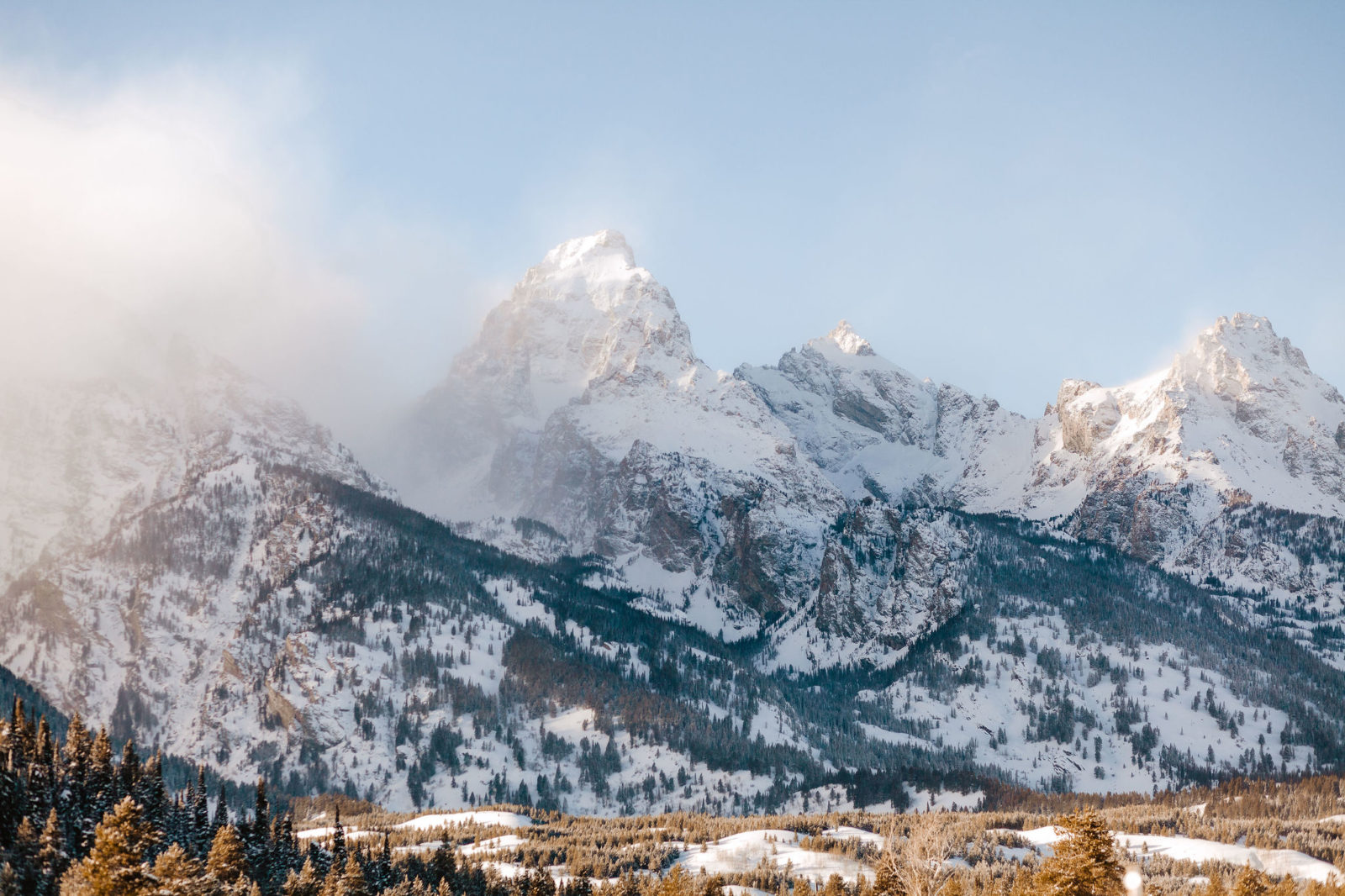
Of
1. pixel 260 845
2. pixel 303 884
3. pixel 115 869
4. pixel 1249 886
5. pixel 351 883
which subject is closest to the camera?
pixel 115 869

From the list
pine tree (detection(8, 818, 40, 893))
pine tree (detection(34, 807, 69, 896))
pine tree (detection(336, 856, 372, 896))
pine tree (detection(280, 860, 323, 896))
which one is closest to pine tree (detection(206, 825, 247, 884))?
pine tree (detection(280, 860, 323, 896))

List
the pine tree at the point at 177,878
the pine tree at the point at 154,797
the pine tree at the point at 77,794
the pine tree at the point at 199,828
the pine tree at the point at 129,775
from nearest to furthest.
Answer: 1. the pine tree at the point at 177,878
2. the pine tree at the point at 77,794
3. the pine tree at the point at 154,797
4. the pine tree at the point at 129,775
5. the pine tree at the point at 199,828

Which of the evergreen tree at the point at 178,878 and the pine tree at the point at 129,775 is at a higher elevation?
the pine tree at the point at 129,775

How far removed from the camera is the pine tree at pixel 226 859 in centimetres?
12988

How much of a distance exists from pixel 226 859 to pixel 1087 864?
9222cm

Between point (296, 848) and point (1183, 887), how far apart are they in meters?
134

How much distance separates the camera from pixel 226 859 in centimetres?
13225

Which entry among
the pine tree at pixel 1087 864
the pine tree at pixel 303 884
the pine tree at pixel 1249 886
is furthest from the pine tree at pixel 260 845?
the pine tree at pixel 1249 886

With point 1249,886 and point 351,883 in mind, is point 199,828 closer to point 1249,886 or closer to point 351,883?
point 351,883

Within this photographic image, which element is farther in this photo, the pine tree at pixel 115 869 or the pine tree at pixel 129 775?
the pine tree at pixel 129 775

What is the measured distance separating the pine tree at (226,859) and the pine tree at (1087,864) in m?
86.4

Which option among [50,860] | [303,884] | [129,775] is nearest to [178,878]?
[50,860]

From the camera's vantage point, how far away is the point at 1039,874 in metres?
112

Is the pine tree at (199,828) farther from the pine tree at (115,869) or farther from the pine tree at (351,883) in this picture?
the pine tree at (115,869)
